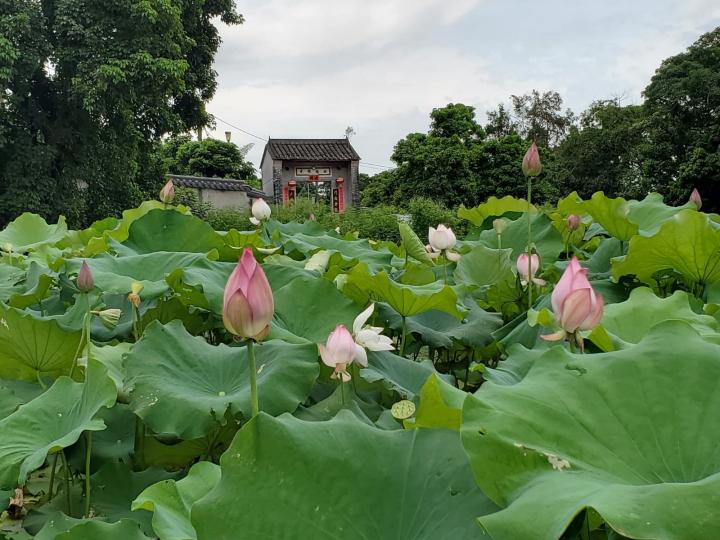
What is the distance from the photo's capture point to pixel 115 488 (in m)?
0.63

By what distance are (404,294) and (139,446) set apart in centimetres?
38

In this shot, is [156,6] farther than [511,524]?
Yes

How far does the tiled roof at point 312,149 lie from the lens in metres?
18.8

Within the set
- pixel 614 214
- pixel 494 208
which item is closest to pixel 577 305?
pixel 614 214

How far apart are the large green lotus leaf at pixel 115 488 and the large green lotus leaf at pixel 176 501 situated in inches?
4.4

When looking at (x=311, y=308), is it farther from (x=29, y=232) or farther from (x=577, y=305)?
(x=29, y=232)

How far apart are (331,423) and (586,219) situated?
145 cm

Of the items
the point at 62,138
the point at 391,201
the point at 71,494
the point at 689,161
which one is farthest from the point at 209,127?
the point at 71,494

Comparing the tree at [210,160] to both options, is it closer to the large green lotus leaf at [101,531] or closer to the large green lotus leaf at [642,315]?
the large green lotus leaf at [642,315]

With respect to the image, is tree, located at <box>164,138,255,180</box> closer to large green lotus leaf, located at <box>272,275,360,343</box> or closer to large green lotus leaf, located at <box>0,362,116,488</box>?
large green lotus leaf, located at <box>272,275,360,343</box>

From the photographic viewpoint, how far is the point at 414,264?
115 centimetres

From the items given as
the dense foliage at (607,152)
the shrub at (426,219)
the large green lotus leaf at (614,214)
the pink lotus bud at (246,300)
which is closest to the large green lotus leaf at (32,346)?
the pink lotus bud at (246,300)

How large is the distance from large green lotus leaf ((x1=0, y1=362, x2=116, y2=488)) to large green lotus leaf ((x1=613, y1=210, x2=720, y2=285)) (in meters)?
0.79

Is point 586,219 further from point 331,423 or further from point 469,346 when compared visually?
point 331,423
